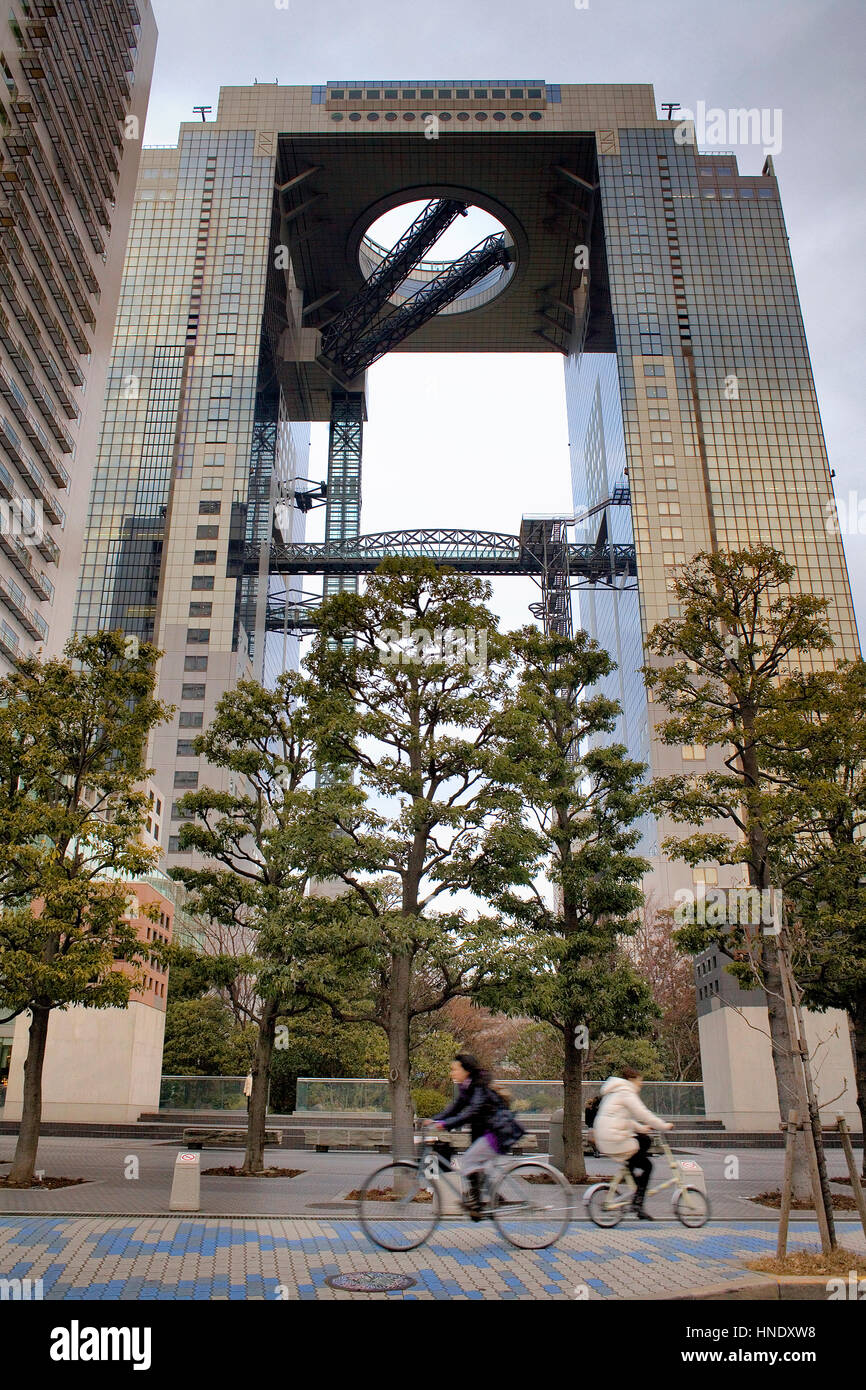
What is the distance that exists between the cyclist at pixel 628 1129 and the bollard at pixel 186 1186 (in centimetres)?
661

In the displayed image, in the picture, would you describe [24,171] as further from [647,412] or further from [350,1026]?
[647,412]

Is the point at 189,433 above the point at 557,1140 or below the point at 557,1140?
above

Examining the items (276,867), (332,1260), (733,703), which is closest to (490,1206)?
(332,1260)

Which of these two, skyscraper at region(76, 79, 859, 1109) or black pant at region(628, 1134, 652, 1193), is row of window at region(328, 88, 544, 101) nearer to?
skyscraper at region(76, 79, 859, 1109)

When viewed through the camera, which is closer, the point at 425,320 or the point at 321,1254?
the point at 321,1254

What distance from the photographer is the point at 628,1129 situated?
1075 centimetres

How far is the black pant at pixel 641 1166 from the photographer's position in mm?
10992

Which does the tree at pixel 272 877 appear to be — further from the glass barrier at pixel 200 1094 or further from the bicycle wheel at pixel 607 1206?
the glass barrier at pixel 200 1094

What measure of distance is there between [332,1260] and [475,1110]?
184 cm

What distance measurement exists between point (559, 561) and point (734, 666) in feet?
219

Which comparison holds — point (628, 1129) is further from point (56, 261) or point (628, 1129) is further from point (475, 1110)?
point (56, 261)

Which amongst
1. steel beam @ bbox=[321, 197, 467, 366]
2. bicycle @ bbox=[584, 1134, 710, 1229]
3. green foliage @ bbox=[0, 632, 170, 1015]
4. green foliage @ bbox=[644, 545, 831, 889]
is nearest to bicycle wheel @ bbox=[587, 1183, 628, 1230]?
bicycle @ bbox=[584, 1134, 710, 1229]

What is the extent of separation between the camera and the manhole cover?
795 cm

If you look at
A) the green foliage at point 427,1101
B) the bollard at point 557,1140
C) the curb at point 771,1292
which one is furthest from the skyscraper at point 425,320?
the curb at point 771,1292
